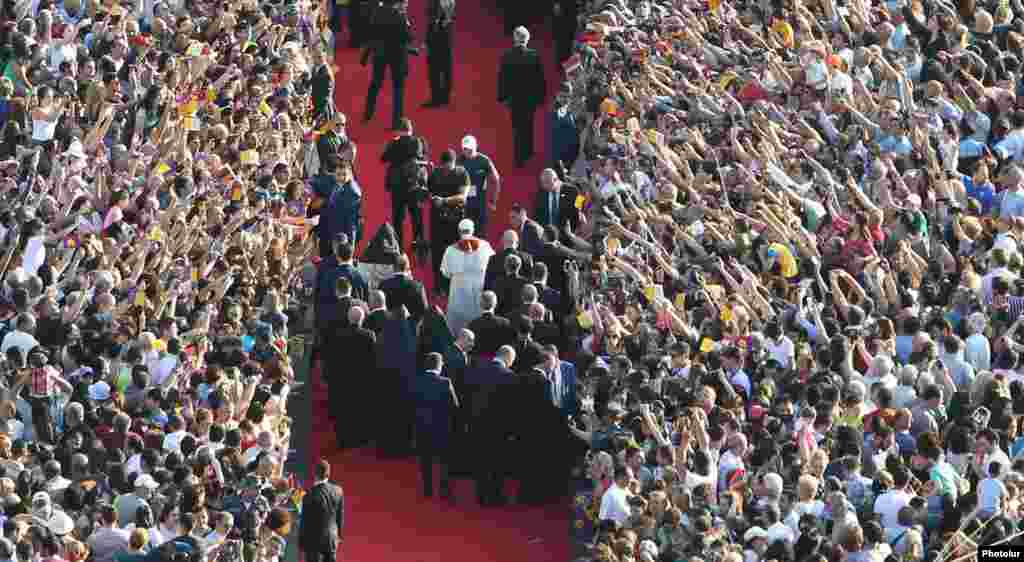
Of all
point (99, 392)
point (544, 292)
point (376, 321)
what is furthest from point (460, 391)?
point (99, 392)

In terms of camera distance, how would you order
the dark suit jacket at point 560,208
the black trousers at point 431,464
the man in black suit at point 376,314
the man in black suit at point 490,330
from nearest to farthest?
the black trousers at point 431,464 < the man in black suit at point 490,330 < the man in black suit at point 376,314 < the dark suit jacket at point 560,208

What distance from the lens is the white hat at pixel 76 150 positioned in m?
27.0

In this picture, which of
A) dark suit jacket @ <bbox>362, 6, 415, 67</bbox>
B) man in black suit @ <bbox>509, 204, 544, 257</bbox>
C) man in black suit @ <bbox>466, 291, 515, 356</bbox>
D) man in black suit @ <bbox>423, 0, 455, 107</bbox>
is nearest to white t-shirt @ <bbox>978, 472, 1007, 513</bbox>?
man in black suit @ <bbox>466, 291, 515, 356</bbox>

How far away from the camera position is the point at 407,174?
2891 cm

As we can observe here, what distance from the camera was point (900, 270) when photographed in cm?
2430

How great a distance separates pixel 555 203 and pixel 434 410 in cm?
424

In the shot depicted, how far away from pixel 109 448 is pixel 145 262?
11.8ft

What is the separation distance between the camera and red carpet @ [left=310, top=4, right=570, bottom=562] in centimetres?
2441

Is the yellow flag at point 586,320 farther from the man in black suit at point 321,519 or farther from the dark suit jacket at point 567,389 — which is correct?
the man in black suit at point 321,519

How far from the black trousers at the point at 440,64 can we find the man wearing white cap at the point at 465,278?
24.4ft

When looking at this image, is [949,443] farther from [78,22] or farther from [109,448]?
[78,22]

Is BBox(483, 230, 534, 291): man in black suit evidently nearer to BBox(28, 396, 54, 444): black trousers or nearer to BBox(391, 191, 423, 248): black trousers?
BBox(391, 191, 423, 248): black trousers

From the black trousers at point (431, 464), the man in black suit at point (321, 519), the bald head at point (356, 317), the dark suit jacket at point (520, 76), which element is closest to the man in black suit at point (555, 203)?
the dark suit jacket at point (520, 76)

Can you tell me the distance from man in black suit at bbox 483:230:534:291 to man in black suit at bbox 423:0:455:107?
7307mm
